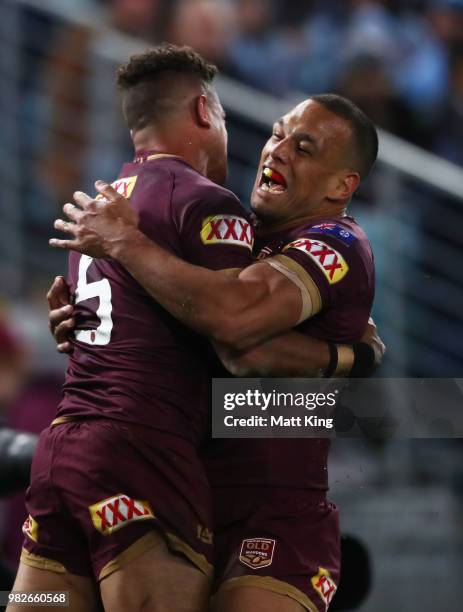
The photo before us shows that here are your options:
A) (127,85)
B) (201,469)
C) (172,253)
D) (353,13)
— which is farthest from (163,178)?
(353,13)

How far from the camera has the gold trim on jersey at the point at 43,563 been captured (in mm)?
2861

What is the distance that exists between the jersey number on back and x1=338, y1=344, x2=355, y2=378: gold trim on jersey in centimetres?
64

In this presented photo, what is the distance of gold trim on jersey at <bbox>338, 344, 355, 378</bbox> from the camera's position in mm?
3090

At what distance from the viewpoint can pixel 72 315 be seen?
3111 millimetres

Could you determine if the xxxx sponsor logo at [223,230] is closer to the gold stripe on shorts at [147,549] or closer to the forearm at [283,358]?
the forearm at [283,358]

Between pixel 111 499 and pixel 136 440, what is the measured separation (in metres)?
0.16

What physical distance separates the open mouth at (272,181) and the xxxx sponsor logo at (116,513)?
1.05 meters

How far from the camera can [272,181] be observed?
331 centimetres

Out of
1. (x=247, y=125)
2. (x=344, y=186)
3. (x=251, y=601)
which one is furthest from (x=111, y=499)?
(x=247, y=125)

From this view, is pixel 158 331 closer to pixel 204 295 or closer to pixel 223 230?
pixel 204 295

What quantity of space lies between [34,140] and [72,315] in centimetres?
396

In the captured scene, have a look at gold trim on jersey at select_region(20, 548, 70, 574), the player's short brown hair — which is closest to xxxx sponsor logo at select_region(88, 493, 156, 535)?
gold trim on jersey at select_region(20, 548, 70, 574)

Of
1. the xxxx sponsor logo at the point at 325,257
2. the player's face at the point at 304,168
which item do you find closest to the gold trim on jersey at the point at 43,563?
the xxxx sponsor logo at the point at 325,257

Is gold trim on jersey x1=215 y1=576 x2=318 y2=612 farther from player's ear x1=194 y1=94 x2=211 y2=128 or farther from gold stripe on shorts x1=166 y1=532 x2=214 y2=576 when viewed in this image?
player's ear x1=194 y1=94 x2=211 y2=128
